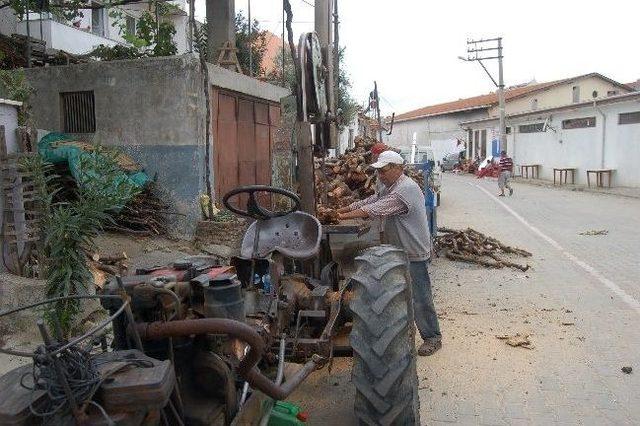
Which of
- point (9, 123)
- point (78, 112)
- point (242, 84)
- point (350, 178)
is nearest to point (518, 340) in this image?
point (9, 123)

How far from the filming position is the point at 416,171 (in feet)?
41.7

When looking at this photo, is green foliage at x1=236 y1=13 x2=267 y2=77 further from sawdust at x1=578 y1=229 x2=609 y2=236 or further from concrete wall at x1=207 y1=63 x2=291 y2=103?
sawdust at x1=578 y1=229 x2=609 y2=236

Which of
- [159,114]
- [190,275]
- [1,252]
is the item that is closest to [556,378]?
[190,275]

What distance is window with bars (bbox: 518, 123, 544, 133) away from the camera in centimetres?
3725

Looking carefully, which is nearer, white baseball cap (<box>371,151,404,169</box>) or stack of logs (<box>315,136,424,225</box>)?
white baseball cap (<box>371,151,404,169</box>)

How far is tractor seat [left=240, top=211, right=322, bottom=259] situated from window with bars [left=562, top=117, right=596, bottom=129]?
29428mm

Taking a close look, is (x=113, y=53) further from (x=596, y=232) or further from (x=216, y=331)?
(x=596, y=232)

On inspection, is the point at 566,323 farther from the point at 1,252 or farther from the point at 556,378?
the point at 1,252

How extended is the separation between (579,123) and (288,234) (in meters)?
31.1

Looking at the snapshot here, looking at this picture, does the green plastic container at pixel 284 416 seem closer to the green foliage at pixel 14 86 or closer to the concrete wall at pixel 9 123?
the concrete wall at pixel 9 123

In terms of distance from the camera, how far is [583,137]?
102ft

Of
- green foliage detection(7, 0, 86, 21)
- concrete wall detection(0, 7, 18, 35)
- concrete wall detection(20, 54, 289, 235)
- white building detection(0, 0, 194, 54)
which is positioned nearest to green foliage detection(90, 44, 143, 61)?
green foliage detection(7, 0, 86, 21)

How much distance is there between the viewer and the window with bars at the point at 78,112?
34.8ft

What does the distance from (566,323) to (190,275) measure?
200 inches
